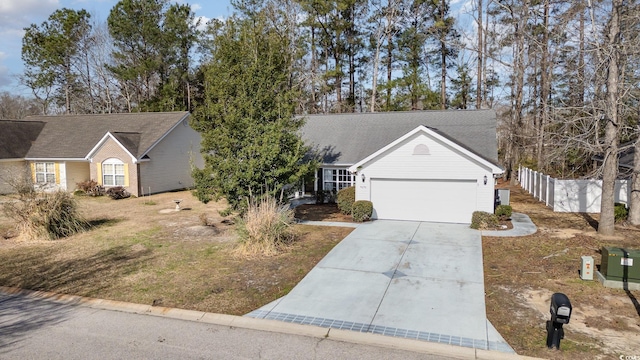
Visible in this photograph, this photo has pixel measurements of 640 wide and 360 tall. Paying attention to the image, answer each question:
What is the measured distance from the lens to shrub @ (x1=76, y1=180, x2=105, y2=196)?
2480 cm

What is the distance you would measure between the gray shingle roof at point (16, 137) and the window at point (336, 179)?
21.9 m

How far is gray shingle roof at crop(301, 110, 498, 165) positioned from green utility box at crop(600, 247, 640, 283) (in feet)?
32.6

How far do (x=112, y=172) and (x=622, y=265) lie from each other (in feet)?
85.6

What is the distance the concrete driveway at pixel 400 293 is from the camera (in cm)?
701

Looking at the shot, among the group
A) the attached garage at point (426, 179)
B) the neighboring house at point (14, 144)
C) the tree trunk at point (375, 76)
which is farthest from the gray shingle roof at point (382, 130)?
the neighboring house at point (14, 144)

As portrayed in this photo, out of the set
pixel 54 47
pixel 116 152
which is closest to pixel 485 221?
pixel 116 152

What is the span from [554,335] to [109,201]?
23.3 m

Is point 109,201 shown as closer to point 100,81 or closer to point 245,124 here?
point 245,124

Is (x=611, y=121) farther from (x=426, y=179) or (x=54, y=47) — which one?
(x=54, y=47)

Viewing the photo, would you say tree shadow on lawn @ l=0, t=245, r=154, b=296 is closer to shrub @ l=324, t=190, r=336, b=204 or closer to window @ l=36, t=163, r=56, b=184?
shrub @ l=324, t=190, r=336, b=204

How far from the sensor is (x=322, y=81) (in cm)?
3189

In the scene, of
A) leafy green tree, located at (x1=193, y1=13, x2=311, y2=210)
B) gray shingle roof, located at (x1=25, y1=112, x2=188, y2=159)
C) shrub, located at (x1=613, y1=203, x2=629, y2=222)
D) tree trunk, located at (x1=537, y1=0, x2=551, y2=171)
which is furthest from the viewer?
gray shingle roof, located at (x1=25, y1=112, x2=188, y2=159)

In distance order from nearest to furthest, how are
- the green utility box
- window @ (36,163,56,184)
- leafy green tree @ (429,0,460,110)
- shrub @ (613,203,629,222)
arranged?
the green utility box
shrub @ (613,203,629,222)
window @ (36,163,56,184)
leafy green tree @ (429,0,460,110)

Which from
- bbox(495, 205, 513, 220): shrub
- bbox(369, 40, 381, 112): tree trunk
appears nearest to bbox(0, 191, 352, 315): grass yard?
bbox(495, 205, 513, 220): shrub
